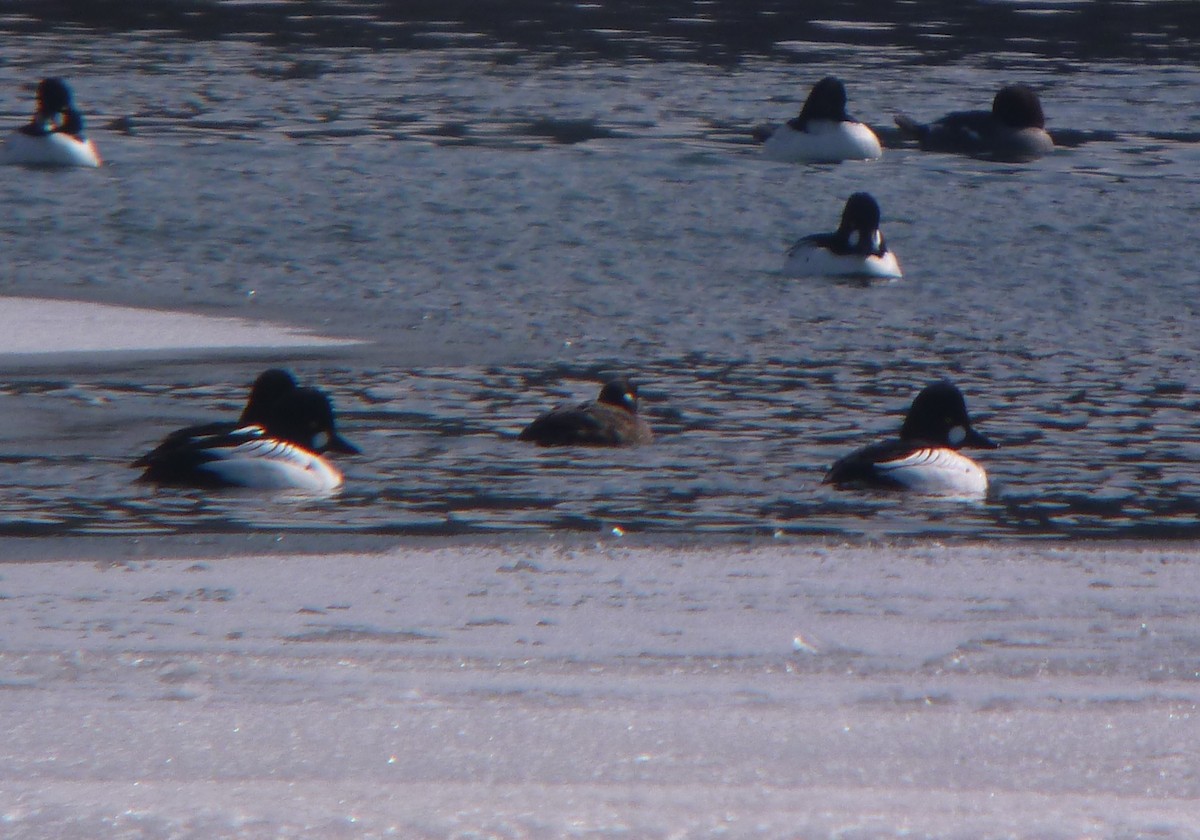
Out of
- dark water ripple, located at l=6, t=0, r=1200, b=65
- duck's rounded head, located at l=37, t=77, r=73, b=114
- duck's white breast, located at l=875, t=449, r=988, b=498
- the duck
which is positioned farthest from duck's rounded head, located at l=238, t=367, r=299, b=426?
dark water ripple, located at l=6, t=0, r=1200, b=65

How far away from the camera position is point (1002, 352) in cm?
1082

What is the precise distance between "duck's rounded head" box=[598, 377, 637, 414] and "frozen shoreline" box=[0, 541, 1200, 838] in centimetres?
174

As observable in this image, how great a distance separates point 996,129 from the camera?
59.7 ft

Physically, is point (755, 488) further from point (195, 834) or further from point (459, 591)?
point (195, 834)

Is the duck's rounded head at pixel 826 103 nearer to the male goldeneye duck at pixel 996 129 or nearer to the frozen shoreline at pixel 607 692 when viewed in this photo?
the male goldeneye duck at pixel 996 129

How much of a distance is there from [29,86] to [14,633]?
16769 millimetres

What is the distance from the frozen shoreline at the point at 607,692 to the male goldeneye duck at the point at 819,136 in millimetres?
10853

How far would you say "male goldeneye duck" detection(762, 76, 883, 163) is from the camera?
17.8 m

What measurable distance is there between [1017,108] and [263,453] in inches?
466

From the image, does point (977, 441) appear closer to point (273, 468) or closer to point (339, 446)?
point (339, 446)

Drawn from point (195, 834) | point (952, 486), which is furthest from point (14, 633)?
point (952, 486)

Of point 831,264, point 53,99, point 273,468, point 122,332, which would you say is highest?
point 53,99

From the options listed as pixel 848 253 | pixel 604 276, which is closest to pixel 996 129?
pixel 848 253

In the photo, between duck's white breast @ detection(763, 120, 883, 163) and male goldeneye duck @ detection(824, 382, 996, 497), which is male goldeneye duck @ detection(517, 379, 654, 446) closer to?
male goldeneye duck @ detection(824, 382, 996, 497)
